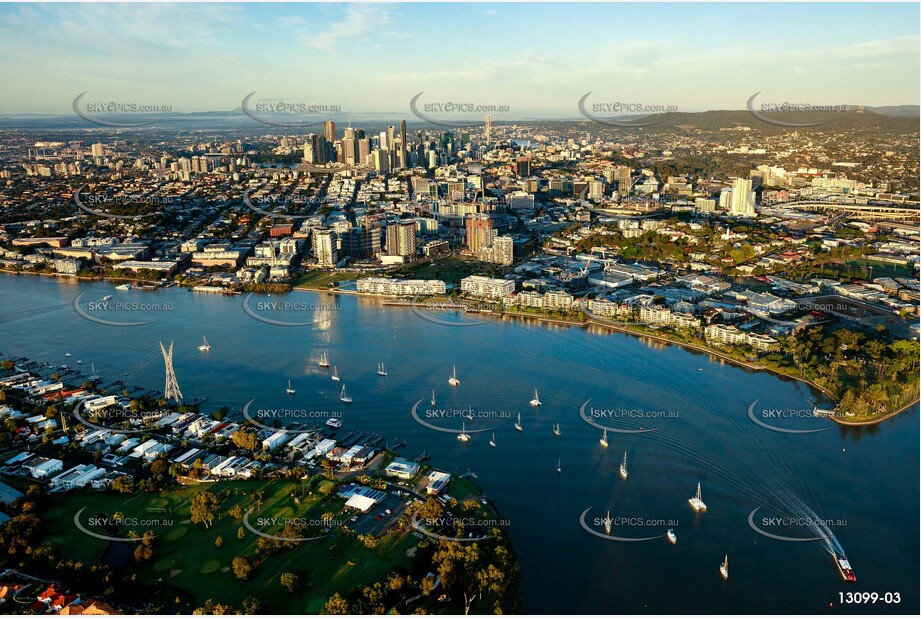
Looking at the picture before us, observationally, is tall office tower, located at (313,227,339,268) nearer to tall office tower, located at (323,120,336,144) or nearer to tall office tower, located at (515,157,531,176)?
tall office tower, located at (515,157,531,176)

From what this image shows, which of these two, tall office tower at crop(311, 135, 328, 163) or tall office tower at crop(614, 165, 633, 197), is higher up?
tall office tower at crop(311, 135, 328, 163)

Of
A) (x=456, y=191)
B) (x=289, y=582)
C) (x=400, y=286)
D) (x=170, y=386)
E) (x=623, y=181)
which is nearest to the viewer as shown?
(x=289, y=582)

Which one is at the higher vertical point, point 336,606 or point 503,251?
point 503,251

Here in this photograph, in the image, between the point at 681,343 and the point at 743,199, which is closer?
the point at 681,343

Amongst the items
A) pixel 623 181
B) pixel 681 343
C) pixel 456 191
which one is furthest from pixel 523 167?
pixel 681 343

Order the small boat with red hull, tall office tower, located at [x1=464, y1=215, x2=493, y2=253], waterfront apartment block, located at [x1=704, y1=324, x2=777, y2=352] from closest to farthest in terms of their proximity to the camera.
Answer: the small boat with red hull, waterfront apartment block, located at [x1=704, y1=324, x2=777, y2=352], tall office tower, located at [x1=464, y1=215, x2=493, y2=253]

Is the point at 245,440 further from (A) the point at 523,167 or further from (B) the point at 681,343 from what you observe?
(A) the point at 523,167

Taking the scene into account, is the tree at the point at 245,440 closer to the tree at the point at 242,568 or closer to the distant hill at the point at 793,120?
the tree at the point at 242,568

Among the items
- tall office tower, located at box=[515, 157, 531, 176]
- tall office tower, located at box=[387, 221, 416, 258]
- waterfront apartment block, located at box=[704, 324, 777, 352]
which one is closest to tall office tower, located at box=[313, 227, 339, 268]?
tall office tower, located at box=[387, 221, 416, 258]

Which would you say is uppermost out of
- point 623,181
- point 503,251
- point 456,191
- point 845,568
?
point 623,181
